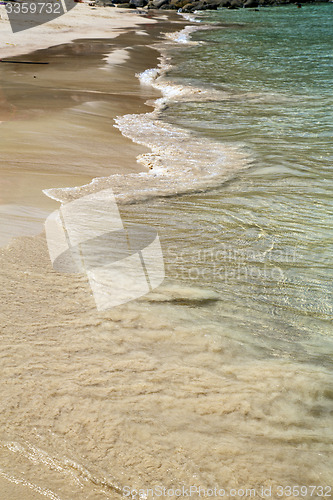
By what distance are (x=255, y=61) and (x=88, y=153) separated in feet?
34.7

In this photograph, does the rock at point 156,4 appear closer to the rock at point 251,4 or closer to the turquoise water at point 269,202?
the rock at point 251,4

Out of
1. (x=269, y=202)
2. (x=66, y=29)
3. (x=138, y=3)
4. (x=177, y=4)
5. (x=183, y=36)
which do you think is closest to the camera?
(x=269, y=202)

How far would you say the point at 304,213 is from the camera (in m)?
4.52

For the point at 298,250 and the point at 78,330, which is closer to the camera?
the point at 78,330

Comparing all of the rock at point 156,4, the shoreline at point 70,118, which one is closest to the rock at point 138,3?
the rock at point 156,4

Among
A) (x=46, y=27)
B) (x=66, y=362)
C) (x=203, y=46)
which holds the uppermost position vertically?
(x=46, y=27)

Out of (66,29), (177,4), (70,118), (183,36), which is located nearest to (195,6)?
(177,4)

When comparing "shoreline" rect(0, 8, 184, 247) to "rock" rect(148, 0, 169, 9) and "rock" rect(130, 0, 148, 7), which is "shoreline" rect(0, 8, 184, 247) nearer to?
"rock" rect(130, 0, 148, 7)

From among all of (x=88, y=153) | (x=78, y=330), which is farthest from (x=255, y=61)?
(x=78, y=330)

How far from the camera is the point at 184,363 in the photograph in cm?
238

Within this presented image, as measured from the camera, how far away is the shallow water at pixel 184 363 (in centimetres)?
185

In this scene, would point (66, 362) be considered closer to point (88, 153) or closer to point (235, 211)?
point (235, 211)

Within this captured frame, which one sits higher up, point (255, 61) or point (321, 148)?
point (255, 61)

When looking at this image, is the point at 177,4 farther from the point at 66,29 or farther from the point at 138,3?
the point at 66,29
